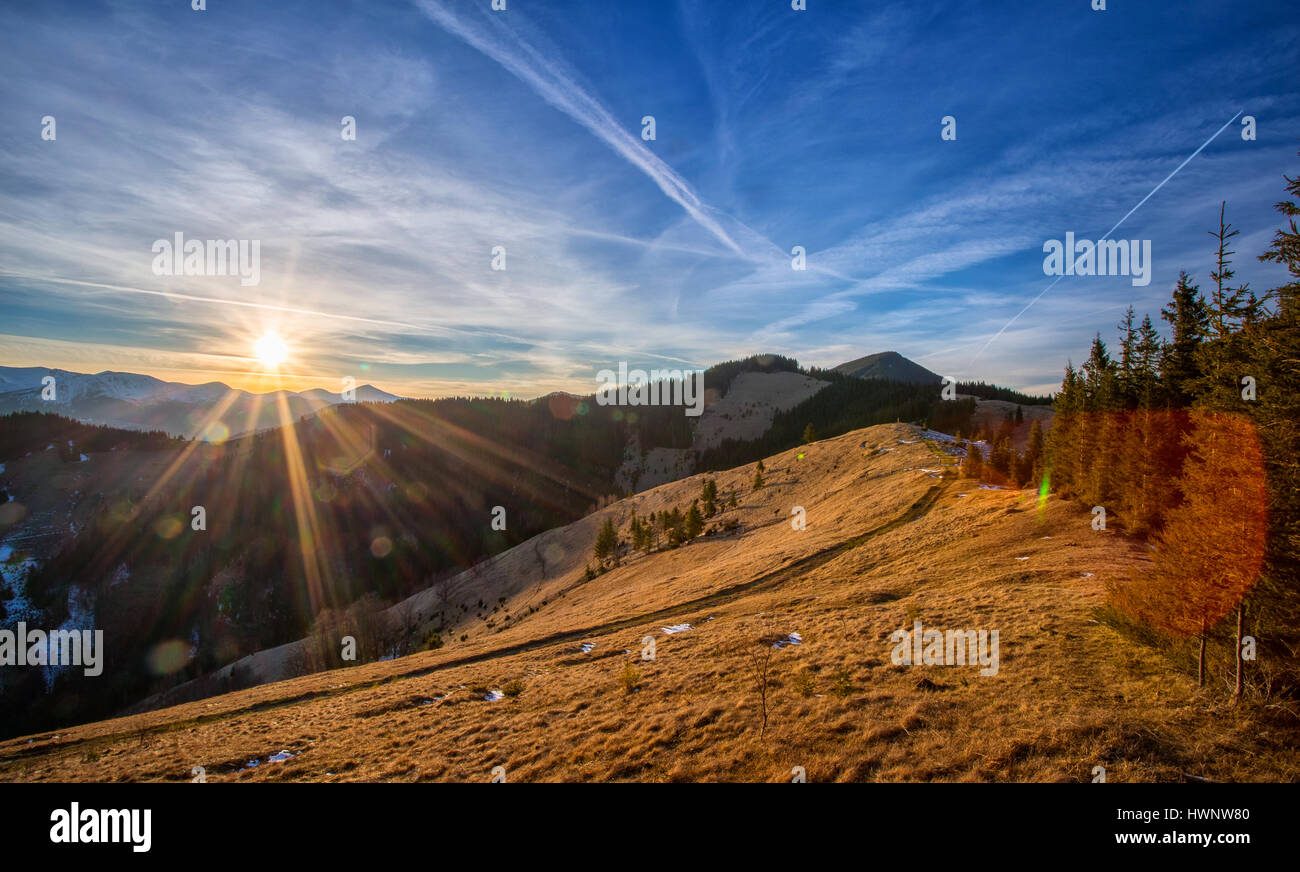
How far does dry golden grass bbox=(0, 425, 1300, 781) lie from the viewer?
9109mm

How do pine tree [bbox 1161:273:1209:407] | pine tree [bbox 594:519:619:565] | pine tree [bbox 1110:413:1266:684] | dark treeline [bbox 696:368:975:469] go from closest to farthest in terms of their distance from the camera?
pine tree [bbox 1110:413:1266:684] < pine tree [bbox 1161:273:1209:407] < pine tree [bbox 594:519:619:565] < dark treeline [bbox 696:368:975:469]

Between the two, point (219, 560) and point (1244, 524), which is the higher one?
point (1244, 524)

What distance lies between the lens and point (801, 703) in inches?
474

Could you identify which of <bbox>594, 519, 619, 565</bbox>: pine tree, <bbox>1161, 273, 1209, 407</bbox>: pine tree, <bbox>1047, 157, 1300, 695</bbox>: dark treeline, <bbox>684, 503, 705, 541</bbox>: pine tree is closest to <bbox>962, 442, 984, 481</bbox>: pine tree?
<bbox>1161, 273, 1209, 407</bbox>: pine tree

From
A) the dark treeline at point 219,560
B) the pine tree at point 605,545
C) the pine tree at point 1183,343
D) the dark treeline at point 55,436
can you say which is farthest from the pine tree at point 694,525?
the dark treeline at point 55,436

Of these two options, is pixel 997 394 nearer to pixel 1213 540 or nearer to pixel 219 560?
pixel 1213 540

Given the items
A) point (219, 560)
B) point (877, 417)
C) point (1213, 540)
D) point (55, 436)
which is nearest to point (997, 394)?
point (877, 417)

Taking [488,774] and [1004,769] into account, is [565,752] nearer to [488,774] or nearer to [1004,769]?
[488,774]

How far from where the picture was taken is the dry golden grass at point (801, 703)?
9.11 metres

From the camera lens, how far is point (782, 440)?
611 feet

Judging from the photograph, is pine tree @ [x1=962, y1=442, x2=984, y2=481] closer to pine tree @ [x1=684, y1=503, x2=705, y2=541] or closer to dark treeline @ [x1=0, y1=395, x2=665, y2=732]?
pine tree @ [x1=684, y1=503, x2=705, y2=541]

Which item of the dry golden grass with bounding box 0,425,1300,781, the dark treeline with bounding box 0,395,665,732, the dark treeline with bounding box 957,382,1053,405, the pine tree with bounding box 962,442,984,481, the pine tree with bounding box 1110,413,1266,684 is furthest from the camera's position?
the dark treeline with bounding box 957,382,1053,405

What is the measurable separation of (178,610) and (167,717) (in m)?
178
